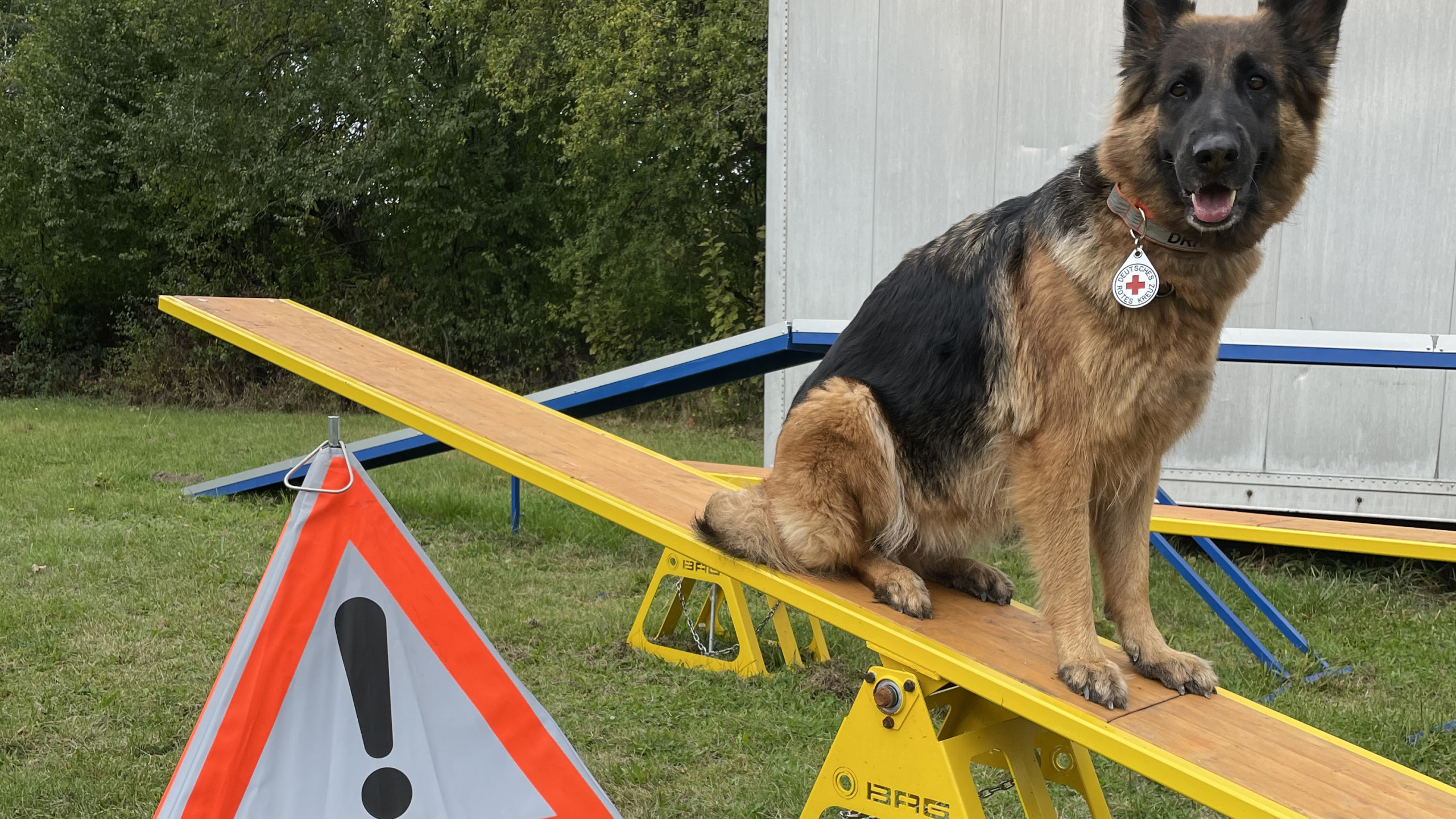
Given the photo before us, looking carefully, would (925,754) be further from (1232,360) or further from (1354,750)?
(1232,360)

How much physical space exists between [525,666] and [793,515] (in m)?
2.37

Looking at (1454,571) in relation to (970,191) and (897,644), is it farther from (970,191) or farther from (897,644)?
(897,644)

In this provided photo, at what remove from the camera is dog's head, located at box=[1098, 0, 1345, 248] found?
6.84 ft

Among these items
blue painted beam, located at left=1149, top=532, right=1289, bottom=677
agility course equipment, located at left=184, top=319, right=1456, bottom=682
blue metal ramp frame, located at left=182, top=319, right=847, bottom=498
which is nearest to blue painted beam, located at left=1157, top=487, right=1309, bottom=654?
agility course equipment, located at left=184, top=319, right=1456, bottom=682

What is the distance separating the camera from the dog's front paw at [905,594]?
2500 millimetres

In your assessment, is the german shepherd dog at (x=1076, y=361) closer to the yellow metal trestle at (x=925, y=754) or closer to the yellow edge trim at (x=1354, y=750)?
the yellow edge trim at (x=1354, y=750)

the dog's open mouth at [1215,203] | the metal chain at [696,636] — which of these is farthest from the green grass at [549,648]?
the dog's open mouth at [1215,203]

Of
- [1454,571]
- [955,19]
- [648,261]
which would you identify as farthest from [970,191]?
[648,261]

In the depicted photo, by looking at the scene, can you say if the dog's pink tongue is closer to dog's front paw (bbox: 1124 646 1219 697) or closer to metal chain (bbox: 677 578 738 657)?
dog's front paw (bbox: 1124 646 1219 697)

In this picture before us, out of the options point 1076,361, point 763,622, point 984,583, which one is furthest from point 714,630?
point 1076,361

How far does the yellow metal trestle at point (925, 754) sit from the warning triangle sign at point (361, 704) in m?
0.60

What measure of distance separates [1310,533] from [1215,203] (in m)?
2.32

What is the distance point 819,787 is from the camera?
2.38m

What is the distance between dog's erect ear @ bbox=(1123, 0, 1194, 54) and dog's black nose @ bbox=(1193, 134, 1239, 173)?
32cm
